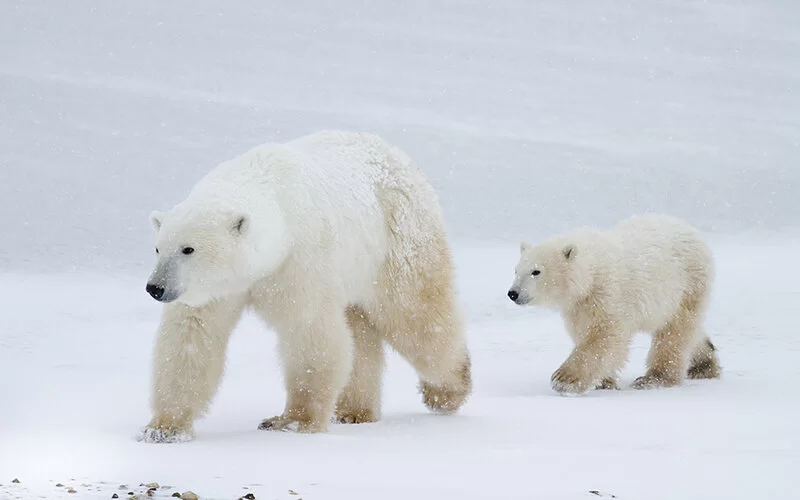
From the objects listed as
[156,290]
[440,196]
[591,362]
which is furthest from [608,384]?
[440,196]

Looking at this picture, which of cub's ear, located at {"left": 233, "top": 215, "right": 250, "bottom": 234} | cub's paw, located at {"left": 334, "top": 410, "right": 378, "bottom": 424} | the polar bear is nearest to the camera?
cub's ear, located at {"left": 233, "top": 215, "right": 250, "bottom": 234}

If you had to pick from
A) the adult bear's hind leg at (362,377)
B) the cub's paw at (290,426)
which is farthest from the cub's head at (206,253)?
the adult bear's hind leg at (362,377)

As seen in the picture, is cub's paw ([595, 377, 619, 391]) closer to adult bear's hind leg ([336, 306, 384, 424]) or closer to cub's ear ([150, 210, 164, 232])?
adult bear's hind leg ([336, 306, 384, 424])

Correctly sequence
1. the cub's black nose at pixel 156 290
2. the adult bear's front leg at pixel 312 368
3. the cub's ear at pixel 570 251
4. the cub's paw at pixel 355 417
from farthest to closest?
the cub's ear at pixel 570 251 < the cub's paw at pixel 355 417 < the adult bear's front leg at pixel 312 368 < the cub's black nose at pixel 156 290

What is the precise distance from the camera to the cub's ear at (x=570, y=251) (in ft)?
22.6

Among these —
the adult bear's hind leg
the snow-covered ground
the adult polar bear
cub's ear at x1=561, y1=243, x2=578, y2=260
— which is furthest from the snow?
cub's ear at x1=561, y1=243, x2=578, y2=260

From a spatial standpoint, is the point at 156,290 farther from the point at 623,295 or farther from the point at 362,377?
the point at 623,295

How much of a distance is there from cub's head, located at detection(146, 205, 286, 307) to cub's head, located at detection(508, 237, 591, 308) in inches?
127

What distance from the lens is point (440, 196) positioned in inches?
564

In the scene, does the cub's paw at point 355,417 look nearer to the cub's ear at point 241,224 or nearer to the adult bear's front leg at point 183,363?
the adult bear's front leg at point 183,363

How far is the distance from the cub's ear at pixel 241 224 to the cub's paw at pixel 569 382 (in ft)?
10.6

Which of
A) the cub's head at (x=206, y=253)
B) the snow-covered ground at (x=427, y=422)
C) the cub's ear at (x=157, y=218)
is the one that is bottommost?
the snow-covered ground at (x=427, y=422)

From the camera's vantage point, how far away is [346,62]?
22.1 m

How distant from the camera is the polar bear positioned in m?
6.71
